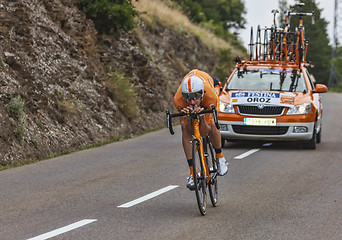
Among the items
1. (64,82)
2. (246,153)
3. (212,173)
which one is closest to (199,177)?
(212,173)

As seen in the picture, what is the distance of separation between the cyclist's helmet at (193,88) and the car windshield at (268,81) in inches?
320

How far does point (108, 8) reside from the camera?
2302cm

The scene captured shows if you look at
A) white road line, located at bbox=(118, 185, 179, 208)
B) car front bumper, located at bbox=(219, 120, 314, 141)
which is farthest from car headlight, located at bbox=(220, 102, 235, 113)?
white road line, located at bbox=(118, 185, 179, 208)

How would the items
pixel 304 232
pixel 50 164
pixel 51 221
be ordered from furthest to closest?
pixel 50 164 → pixel 51 221 → pixel 304 232

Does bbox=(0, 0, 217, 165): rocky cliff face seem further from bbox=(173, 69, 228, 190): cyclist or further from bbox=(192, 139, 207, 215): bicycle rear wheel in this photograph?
bbox=(192, 139, 207, 215): bicycle rear wheel

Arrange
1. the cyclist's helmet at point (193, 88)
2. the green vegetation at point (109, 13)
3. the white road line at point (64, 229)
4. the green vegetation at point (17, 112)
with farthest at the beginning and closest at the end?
1. the green vegetation at point (109, 13)
2. the green vegetation at point (17, 112)
3. the cyclist's helmet at point (193, 88)
4. the white road line at point (64, 229)

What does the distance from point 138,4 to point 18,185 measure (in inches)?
969

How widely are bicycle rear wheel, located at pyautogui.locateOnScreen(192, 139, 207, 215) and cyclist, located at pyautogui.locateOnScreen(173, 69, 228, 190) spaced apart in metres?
0.09

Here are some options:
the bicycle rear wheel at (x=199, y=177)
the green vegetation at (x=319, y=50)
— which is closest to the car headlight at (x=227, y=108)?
the bicycle rear wheel at (x=199, y=177)

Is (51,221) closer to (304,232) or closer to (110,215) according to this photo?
(110,215)

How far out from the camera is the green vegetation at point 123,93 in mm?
20984

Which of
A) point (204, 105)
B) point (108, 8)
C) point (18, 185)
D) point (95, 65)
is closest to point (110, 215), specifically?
point (204, 105)

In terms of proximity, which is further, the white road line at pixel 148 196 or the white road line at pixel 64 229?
the white road line at pixel 148 196

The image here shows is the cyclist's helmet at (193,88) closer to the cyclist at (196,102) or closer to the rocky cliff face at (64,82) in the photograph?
the cyclist at (196,102)
